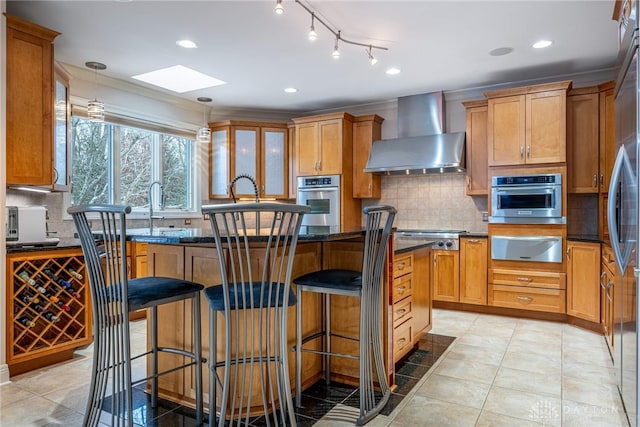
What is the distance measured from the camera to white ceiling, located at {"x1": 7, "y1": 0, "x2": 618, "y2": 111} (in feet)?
9.91

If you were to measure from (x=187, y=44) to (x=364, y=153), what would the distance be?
8.88ft

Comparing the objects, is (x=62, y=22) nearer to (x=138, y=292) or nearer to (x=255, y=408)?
(x=138, y=292)

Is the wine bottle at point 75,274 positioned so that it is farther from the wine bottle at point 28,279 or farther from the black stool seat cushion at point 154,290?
the black stool seat cushion at point 154,290

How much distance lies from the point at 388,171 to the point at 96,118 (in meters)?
3.25

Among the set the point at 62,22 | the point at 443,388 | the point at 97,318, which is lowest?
the point at 443,388

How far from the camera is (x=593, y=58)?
4039 mm

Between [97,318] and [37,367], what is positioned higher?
[97,318]

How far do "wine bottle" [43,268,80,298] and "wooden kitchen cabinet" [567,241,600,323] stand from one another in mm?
4469

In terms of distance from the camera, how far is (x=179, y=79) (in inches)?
185

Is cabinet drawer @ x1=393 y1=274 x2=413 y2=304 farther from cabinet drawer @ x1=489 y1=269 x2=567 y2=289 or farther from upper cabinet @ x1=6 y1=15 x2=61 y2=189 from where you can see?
upper cabinet @ x1=6 y1=15 x2=61 y2=189

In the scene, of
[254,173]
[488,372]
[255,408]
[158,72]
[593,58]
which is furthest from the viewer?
[254,173]

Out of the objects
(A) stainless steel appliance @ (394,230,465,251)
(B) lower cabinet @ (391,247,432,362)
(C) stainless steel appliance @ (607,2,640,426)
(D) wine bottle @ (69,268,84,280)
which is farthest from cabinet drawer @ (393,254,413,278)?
(D) wine bottle @ (69,268,84,280)

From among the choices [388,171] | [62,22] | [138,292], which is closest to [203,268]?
[138,292]

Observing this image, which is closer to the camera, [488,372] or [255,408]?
[255,408]
